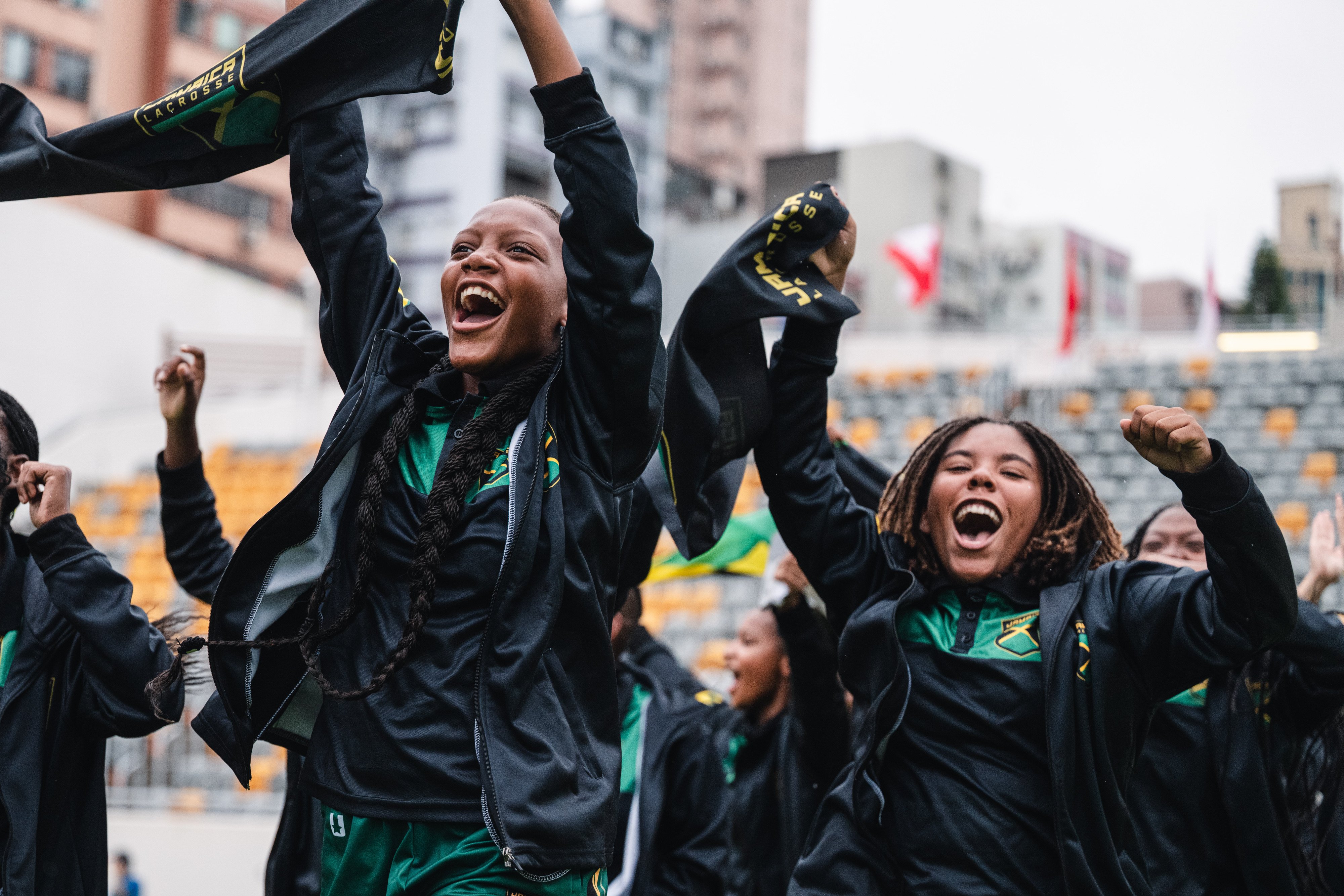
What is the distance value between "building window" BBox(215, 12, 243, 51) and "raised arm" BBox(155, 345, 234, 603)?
86.3 feet

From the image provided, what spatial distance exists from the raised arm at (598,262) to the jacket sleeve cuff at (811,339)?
2.38ft

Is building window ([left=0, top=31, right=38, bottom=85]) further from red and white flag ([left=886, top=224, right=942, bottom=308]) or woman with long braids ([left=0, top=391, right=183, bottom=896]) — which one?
woman with long braids ([left=0, top=391, right=183, bottom=896])

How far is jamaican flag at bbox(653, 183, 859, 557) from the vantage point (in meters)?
2.93

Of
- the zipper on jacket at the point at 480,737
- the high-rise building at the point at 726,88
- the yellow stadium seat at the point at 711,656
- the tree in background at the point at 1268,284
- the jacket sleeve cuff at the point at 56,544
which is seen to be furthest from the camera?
the high-rise building at the point at 726,88

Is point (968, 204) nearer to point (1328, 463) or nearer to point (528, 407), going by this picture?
point (1328, 463)

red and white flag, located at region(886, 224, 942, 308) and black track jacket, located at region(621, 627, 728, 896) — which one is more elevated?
red and white flag, located at region(886, 224, 942, 308)

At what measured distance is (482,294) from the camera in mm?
2434

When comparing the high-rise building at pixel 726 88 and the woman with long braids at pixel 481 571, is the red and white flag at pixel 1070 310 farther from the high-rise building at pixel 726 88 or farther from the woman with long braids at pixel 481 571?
the high-rise building at pixel 726 88

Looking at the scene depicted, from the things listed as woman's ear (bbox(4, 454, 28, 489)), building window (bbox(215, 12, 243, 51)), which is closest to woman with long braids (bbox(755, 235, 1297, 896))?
woman's ear (bbox(4, 454, 28, 489))

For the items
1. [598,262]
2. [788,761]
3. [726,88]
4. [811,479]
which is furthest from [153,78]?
[726,88]

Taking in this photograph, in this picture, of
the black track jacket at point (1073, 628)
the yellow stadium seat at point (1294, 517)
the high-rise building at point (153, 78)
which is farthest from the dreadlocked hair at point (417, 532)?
the high-rise building at point (153, 78)

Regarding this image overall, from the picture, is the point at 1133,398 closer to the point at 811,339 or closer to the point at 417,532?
the point at 811,339

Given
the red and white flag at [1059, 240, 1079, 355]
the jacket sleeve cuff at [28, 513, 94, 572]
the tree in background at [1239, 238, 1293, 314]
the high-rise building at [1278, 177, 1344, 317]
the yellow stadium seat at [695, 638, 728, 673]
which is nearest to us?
the jacket sleeve cuff at [28, 513, 94, 572]

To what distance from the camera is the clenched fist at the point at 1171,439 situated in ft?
8.19
